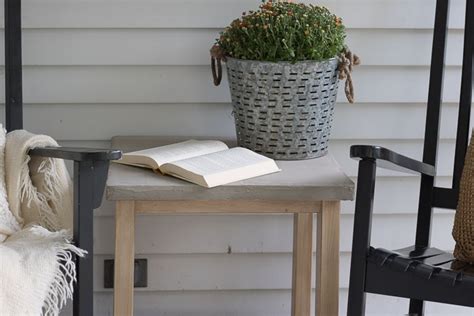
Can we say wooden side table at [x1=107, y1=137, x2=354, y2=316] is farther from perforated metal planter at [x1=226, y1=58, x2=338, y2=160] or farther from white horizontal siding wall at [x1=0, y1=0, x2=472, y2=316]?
white horizontal siding wall at [x1=0, y1=0, x2=472, y2=316]

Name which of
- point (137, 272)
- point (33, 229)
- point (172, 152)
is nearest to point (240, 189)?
point (172, 152)

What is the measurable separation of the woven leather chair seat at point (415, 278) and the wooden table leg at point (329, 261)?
0.12m

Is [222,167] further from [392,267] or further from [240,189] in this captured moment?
[392,267]

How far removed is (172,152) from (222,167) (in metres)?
0.16

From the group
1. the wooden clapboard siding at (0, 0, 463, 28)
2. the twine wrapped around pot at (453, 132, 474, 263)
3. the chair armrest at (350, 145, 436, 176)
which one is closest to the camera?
the chair armrest at (350, 145, 436, 176)

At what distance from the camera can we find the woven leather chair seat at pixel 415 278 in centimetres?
182

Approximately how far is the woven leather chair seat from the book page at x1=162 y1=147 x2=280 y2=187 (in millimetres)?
298

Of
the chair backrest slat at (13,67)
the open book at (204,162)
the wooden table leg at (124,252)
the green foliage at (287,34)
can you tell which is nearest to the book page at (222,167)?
the open book at (204,162)

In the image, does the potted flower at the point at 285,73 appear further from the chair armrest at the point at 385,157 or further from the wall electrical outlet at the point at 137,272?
the wall electrical outlet at the point at 137,272

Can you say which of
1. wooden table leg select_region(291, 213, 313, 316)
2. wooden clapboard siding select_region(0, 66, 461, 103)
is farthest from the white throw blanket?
wooden table leg select_region(291, 213, 313, 316)

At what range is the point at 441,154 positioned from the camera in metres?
2.50

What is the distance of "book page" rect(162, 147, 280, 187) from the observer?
194 cm

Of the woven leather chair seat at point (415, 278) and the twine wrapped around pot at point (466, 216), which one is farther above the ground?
the twine wrapped around pot at point (466, 216)

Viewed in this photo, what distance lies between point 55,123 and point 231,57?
1.76 feet
